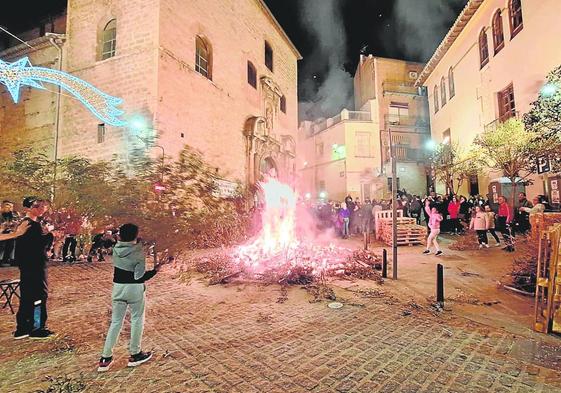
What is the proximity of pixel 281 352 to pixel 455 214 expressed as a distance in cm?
1396

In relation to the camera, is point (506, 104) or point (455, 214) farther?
point (506, 104)

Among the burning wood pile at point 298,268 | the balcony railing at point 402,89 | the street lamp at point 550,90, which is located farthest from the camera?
the balcony railing at point 402,89

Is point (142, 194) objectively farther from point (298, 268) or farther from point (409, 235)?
point (409, 235)

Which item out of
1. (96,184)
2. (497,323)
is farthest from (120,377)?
(96,184)

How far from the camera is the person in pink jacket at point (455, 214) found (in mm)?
14180

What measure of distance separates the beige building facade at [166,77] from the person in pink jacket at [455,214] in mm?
10874

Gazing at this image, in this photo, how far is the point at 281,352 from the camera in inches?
143

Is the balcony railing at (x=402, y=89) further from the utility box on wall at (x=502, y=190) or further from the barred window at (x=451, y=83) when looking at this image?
the utility box on wall at (x=502, y=190)

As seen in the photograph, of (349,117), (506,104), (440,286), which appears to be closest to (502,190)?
(506,104)

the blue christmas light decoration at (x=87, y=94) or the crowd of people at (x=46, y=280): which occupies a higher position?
the blue christmas light decoration at (x=87, y=94)

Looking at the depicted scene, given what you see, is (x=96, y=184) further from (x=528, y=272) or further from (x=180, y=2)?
(x=528, y=272)

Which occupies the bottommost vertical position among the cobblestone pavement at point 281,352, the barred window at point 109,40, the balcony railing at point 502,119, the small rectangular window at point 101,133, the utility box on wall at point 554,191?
the cobblestone pavement at point 281,352

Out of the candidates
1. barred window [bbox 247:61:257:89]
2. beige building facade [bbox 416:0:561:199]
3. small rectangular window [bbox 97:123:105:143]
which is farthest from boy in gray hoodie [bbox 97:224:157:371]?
barred window [bbox 247:61:257:89]

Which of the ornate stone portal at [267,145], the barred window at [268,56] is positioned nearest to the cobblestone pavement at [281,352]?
the ornate stone portal at [267,145]
